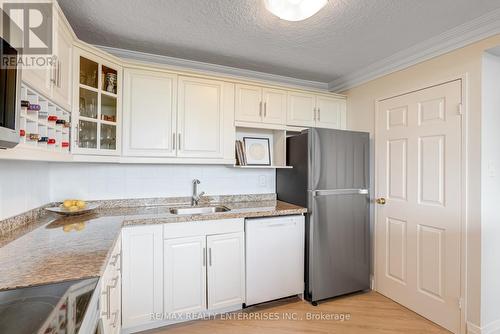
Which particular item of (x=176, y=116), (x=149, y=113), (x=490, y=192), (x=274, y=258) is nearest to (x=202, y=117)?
(x=176, y=116)

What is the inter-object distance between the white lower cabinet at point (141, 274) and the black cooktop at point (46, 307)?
98 centimetres

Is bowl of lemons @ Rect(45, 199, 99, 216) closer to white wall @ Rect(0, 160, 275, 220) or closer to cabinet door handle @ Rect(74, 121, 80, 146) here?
white wall @ Rect(0, 160, 275, 220)

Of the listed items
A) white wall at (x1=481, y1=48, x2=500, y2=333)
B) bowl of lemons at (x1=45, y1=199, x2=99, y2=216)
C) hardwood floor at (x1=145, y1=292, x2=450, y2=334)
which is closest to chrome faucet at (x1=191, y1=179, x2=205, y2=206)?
bowl of lemons at (x1=45, y1=199, x2=99, y2=216)

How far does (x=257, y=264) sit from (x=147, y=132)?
59.0 inches

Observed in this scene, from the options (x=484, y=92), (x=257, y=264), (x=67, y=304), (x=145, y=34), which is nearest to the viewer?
(x=67, y=304)

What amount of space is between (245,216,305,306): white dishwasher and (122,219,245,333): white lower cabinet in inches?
3.2

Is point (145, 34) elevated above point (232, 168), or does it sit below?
above

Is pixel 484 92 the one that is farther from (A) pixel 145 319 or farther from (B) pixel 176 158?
(A) pixel 145 319

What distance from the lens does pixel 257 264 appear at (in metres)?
2.27

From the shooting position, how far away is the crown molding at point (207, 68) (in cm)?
238

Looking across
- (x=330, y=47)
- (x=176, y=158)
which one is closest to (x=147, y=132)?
(x=176, y=158)

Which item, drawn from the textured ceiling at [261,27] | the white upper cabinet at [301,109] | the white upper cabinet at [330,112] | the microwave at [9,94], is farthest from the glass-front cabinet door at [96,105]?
the white upper cabinet at [330,112]

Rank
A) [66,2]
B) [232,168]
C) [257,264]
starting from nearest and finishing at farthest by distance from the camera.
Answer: [66,2]
[257,264]
[232,168]

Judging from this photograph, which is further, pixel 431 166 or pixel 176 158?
pixel 176 158
